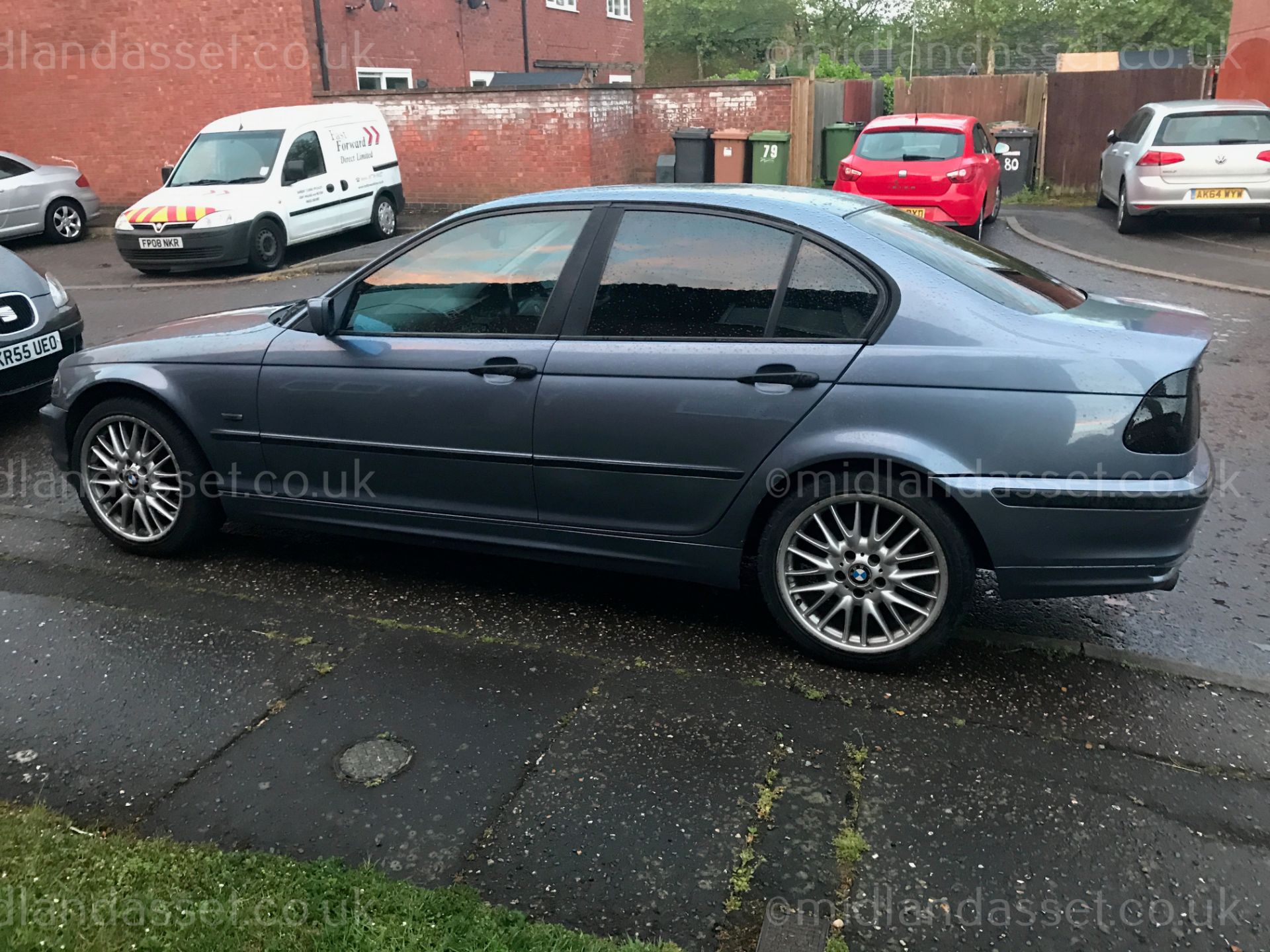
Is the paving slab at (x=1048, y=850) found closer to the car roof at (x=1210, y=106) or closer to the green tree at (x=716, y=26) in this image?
the car roof at (x=1210, y=106)

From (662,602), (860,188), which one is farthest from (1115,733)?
(860,188)

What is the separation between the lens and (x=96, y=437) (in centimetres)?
486

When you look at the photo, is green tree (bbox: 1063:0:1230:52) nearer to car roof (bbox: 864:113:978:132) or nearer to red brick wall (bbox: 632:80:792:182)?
red brick wall (bbox: 632:80:792:182)

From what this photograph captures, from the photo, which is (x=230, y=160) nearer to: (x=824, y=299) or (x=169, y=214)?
(x=169, y=214)

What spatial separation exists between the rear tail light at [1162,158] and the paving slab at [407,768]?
41.1ft

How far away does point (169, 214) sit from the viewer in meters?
13.0

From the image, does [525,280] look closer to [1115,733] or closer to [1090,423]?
[1090,423]

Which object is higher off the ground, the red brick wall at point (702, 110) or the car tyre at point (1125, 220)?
the red brick wall at point (702, 110)

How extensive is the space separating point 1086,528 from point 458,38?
23679 mm

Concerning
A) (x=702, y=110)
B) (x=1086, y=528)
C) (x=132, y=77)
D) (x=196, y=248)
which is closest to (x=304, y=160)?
(x=196, y=248)

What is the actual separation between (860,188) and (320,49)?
1154cm

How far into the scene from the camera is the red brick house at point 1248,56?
18109mm

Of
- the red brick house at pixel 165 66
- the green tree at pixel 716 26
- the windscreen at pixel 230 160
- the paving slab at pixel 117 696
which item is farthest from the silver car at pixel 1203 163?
the green tree at pixel 716 26

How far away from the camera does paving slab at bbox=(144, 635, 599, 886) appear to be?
299cm
